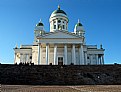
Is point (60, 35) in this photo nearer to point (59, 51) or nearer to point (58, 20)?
point (59, 51)

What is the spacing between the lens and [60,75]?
76.6ft

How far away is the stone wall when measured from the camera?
70.7 ft

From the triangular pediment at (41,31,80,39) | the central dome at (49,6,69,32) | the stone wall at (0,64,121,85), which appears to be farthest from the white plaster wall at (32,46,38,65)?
the stone wall at (0,64,121,85)

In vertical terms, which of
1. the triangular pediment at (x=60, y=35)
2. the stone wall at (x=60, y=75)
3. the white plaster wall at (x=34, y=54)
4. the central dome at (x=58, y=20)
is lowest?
the stone wall at (x=60, y=75)

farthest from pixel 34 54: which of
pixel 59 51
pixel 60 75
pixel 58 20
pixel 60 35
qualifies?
pixel 60 75

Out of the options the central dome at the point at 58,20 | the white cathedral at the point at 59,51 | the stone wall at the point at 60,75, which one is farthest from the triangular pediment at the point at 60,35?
the stone wall at the point at 60,75

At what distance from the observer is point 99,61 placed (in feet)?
172

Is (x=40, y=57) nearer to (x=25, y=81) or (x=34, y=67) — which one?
(x=34, y=67)

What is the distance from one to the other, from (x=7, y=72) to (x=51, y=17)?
113 feet

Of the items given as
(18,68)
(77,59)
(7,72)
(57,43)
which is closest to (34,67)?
(18,68)

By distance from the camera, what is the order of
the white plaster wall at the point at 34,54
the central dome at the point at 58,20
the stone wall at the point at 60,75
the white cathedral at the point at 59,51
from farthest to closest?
the central dome at the point at 58,20, the white plaster wall at the point at 34,54, the white cathedral at the point at 59,51, the stone wall at the point at 60,75

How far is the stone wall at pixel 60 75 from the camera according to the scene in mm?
21547

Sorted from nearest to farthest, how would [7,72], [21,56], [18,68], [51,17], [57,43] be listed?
[7,72] → [18,68] → [57,43] → [21,56] → [51,17]

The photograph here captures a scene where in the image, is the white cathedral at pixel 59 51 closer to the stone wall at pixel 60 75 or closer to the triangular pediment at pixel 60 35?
the triangular pediment at pixel 60 35
